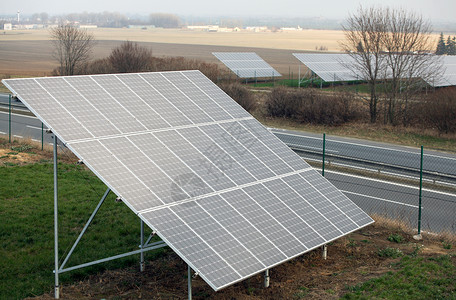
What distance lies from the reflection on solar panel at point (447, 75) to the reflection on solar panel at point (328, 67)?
6.91 metres

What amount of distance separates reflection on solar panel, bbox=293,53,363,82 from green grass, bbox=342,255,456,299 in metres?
36.0

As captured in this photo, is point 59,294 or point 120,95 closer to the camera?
point 59,294

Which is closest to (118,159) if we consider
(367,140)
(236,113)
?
(236,113)

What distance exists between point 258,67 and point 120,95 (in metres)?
42.7

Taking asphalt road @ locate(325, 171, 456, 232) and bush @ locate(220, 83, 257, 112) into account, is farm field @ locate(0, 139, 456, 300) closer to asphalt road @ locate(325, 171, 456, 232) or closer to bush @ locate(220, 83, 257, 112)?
asphalt road @ locate(325, 171, 456, 232)

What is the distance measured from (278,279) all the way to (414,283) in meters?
2.68

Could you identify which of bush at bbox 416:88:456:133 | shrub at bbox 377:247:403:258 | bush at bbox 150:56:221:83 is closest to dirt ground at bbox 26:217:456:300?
shrub at bbox 377:247:403:258

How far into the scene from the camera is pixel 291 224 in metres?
10.6

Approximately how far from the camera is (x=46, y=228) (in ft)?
45.2

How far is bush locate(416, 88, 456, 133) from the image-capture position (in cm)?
2739

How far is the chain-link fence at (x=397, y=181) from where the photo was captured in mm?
15984

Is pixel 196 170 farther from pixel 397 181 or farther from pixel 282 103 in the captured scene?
pixel 282 103

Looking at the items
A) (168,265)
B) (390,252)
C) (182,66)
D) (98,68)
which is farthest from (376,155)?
(98,68)

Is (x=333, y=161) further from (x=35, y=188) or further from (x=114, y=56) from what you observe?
(x=114, y=56)
